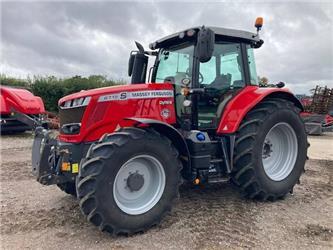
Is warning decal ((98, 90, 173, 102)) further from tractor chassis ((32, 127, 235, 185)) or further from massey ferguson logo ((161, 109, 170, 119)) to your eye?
tractor chassis ((32, 127, 235, 185))

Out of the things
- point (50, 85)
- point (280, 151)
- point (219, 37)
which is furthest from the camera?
point (50, 85)

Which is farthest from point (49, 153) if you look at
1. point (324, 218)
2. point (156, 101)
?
point (324, 218)

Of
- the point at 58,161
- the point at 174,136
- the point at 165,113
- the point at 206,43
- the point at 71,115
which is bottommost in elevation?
the point at 58,161

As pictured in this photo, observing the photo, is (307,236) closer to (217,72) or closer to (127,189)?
(127,189)

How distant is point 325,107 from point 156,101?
46.3 feet

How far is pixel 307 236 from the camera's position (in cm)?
339

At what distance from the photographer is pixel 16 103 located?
10.9 meters

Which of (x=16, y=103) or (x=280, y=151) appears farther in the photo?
(x=16, y=103)

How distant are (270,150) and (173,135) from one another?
1.76 metres

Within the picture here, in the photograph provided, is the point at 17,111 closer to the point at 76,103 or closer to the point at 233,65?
the point at 76,103

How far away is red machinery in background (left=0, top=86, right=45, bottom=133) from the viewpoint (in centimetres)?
1085

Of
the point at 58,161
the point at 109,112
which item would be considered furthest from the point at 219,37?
the point at 58,161

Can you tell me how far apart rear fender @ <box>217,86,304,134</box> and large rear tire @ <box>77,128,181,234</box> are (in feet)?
3.16

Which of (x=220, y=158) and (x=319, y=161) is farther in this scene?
(x=319, y=161)
